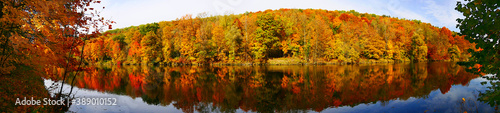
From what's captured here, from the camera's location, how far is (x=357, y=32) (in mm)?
59844

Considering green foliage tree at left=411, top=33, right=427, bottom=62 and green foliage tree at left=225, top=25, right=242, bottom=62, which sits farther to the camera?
green foliage tree at left=411, top=33, right=427, bottom=62

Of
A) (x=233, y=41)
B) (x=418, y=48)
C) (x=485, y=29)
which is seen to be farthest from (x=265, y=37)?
(x=485, y=29)

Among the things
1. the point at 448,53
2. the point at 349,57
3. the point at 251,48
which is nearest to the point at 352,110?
the point at 251,48

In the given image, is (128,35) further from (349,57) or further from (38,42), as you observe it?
(38,42)

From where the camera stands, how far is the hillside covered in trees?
52.6 m

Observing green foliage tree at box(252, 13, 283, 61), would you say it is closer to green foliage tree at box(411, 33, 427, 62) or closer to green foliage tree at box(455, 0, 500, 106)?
green foliage tree at box(411, 33, 427, 62)

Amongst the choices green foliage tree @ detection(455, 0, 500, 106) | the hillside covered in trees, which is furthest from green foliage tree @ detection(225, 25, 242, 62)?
green foliage tree @ detection(455, 0, 500, 106)

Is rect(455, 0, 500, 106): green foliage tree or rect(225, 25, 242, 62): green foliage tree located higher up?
rect(225, 25, 242, 62): green foliage tree

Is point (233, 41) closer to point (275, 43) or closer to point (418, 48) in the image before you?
point (275, 43)

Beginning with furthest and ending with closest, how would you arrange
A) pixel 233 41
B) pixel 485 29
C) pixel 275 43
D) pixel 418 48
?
pixel 418 48 → pixel 233 41 → pixel 275 43 → pixel 485 29

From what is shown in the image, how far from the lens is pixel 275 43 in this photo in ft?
→ 170

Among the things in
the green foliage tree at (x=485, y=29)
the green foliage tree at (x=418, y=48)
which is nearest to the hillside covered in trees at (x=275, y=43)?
the green foliage tree at (x=418, y=48)

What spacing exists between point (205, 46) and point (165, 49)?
12612 millimetres

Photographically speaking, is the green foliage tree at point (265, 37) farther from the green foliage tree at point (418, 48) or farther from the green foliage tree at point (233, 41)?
the green foliage tree at point (418, 48)
